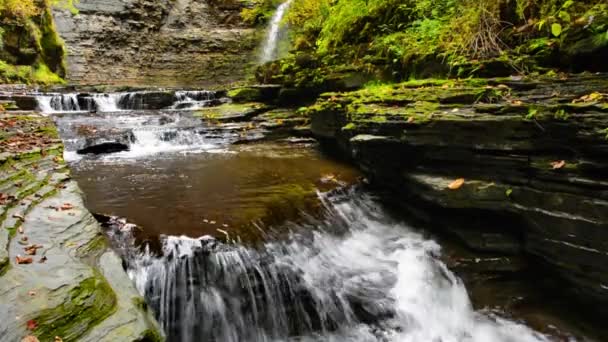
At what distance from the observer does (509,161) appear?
13.6 feet

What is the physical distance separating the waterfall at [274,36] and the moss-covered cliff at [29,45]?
9796 mm

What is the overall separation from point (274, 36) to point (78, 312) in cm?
2106

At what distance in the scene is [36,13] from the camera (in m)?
16.4

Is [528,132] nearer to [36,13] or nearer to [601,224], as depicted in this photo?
[601,224]

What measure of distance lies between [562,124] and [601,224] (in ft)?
3.13

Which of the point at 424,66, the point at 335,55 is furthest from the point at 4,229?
the point at 335,55

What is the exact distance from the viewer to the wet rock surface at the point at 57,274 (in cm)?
207

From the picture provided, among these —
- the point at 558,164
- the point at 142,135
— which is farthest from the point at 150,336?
the point at 142,135

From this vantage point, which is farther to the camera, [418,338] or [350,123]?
[350,123]

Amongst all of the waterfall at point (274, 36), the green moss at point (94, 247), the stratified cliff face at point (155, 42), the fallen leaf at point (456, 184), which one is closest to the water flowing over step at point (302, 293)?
the green moss at point (94, 247)

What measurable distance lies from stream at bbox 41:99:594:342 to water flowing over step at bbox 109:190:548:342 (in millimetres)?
11

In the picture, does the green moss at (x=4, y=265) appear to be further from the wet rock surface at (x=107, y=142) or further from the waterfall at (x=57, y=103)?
the waterfall at (x=57, y=103)

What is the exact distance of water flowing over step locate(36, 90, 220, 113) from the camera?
12461 mm

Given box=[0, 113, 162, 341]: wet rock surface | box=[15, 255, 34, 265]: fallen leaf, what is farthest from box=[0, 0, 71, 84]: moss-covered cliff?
box=[15, 255, 34, 265]: fallen leaf
